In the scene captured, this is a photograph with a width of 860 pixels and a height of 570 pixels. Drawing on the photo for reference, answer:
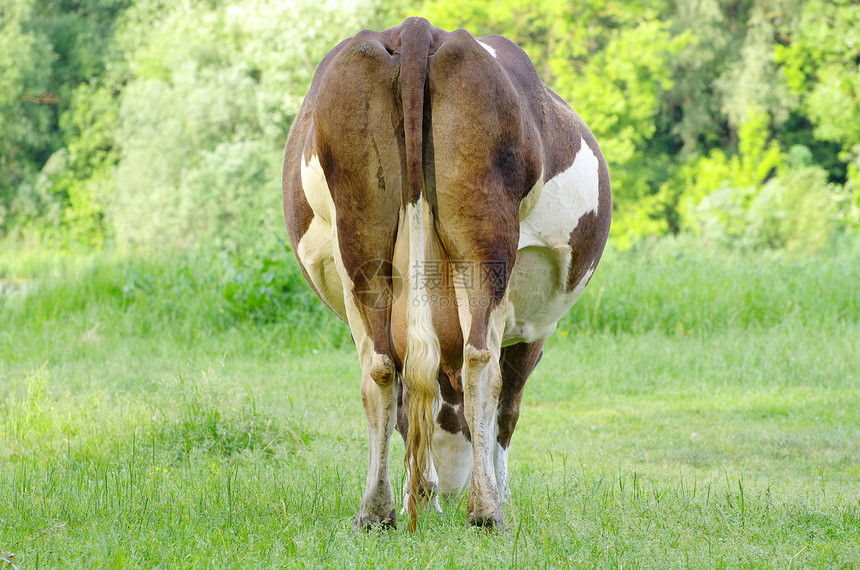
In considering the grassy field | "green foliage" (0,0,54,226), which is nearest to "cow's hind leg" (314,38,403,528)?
the grassy field

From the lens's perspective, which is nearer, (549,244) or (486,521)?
(486,521)

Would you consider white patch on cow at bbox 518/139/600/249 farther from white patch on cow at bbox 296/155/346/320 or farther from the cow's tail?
white patch on cow at bbox 296/155/346/320

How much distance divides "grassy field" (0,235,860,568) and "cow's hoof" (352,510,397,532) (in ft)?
0.21

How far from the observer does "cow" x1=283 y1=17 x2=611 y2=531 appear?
2.59m

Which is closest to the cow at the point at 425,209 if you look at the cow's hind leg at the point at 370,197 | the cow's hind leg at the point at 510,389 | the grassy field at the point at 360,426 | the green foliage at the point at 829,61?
the cow's hind leg at the point at 370,197

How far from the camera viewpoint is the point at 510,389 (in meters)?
3.77

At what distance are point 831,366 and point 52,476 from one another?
247 inches

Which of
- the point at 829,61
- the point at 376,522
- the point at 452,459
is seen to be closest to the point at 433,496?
the point at 452,459

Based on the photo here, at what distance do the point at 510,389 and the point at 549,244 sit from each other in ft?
2.95

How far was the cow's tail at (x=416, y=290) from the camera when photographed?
2.56 meters

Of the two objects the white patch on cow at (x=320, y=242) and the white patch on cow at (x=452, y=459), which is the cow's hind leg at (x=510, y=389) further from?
the white patch on cow at (x=320, y=242)

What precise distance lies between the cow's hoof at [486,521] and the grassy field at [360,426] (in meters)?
0.04

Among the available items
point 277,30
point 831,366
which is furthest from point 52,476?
point 277,30

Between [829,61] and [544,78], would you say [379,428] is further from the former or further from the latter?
[829,61]
